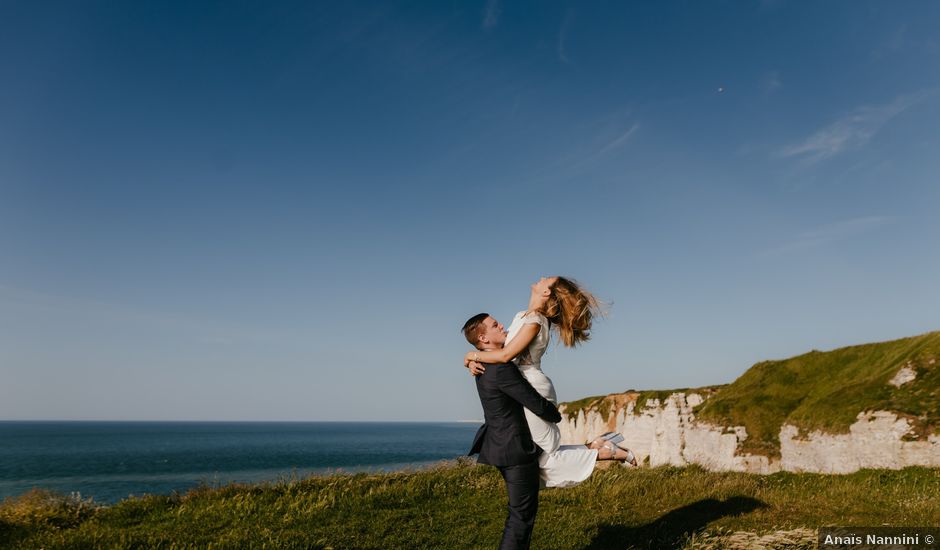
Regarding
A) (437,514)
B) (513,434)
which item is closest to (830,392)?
(437,514)

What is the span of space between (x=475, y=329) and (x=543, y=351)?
772mm

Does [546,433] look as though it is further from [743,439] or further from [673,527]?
[743,439]

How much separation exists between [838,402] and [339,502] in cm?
2645

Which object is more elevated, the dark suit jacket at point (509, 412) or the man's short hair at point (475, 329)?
the man's short hair at point (475, 329)

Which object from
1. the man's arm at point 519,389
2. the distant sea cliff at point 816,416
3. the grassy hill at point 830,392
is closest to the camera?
the man's arm at point 519,389

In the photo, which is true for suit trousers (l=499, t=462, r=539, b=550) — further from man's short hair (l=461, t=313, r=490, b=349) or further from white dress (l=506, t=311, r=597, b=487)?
man's short hair (l=461, t=313, r=490, b=349)

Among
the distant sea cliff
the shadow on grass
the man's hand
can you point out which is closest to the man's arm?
the man's hand

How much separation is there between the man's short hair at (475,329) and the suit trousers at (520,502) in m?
1.36

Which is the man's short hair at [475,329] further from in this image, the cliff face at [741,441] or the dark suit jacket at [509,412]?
the cliff face at [741,441]

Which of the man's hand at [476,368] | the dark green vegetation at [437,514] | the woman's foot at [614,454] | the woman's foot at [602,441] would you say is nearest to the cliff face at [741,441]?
the dark green vegetation at [437,514]

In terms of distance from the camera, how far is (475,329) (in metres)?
5.81

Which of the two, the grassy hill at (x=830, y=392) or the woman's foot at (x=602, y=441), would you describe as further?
the grassy hill at (x=830, y=392)

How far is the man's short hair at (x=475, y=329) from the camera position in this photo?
19.1ft

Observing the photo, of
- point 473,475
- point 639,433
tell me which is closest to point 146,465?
point 639,433
